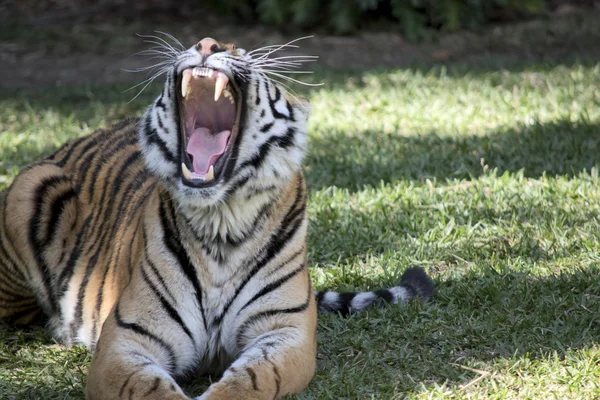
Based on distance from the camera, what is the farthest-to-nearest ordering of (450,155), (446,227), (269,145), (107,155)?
1. (450,155)
2. (446,227)
3. (107,155)
4. (269,145)

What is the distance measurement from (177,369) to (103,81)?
6.19 m

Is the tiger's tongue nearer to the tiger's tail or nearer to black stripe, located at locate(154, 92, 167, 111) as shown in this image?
black stripe, located at locate(154, 92, 167, 111)

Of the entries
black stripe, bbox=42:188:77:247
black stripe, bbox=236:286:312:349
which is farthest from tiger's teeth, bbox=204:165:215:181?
black stripe, bbox=42:188:77:247

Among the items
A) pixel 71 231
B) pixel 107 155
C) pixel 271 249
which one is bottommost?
pixel 71 231

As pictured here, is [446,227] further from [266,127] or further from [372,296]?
[266,127]

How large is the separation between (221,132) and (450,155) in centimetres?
278

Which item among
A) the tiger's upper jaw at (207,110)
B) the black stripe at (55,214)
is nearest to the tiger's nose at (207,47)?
the tiger's upper jaw at (207,110)

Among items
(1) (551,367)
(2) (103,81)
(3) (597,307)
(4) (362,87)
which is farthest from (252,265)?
(2) (103,81)

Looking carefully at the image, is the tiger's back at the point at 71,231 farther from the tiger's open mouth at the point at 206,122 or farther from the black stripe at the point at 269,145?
the black stripe at the point at 269,145

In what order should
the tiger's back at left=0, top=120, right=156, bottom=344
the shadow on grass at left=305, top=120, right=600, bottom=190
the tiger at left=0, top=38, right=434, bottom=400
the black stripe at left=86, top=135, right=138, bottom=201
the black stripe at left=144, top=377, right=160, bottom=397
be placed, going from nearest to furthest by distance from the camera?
1. the black stripe at left=144, top=377, right=160, bottom=397
2. the tiger at left=0, top=38, right=434, bottom=400
3. the tiger's back at left=0, top=120, right=156, bottom=344
4. the black stripe at left=86, top=135, right=138, bottom=201
5. the shadow on grass at left=305, top=120, right=600, bottom=190

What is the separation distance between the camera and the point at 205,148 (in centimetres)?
300

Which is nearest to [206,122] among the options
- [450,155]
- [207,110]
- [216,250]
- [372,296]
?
[207,110]

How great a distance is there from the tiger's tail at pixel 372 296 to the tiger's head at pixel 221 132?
0.81 metres

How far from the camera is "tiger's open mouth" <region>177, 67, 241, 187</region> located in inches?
113
